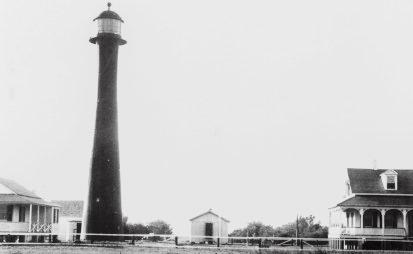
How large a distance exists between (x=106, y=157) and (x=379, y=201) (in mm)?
19976

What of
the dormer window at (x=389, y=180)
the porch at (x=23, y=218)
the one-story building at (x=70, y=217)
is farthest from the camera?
the one-story building at (x=70, y=217)

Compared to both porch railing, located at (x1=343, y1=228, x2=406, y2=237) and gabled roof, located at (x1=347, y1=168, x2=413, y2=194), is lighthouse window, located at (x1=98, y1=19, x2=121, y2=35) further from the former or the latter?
porch railing, located at (x1=343, y1=228, x2=406, y2=237)

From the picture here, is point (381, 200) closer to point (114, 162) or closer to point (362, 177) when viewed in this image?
point (362, 177)

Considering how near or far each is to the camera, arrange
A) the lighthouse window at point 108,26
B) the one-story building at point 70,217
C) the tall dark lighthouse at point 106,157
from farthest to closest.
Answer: the one-story building at point 70,217, the lighthouse window at point 108,26, the tall dark lighthouse at point 106,157

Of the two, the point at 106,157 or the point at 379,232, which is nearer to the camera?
the point at 379,232

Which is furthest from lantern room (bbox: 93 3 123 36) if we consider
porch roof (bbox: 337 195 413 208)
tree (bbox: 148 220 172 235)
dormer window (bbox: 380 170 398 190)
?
tree (bbox: 148 220 172 235)

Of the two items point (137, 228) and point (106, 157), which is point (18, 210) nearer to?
point (106, 157)

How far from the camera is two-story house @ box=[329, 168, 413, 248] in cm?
4600

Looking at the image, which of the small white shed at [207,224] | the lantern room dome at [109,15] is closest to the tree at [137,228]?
the small white shed at [207,224]

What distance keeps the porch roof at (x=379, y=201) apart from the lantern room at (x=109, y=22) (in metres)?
21.1

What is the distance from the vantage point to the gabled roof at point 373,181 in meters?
48.3

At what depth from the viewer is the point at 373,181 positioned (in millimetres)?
49438

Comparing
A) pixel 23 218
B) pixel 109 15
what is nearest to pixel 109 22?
pixel 109 15

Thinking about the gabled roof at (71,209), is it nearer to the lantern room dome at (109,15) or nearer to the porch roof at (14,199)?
the porch roof at (14,199)
